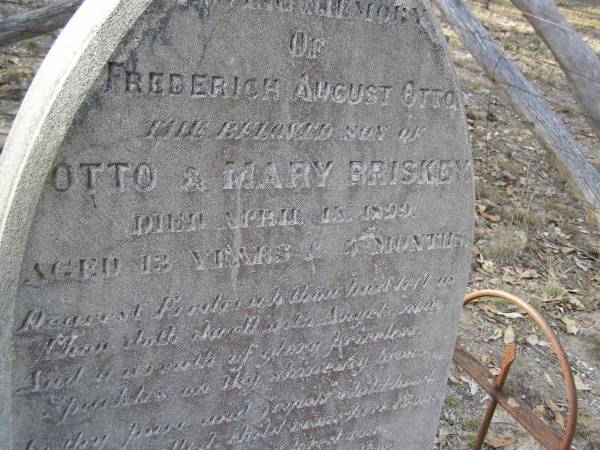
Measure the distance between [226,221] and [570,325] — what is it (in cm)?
330

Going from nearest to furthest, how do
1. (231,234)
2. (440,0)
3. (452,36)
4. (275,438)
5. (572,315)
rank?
(231,234) → (275,438) → (572,315) → (440,0) → (452,36)

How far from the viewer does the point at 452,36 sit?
10.1 m

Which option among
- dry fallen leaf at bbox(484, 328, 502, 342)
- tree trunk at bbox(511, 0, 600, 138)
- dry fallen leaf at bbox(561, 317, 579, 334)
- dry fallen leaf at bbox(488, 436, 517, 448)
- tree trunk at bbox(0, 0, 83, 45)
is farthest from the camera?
tree trunk at bbox(0, 0, 83, 45)

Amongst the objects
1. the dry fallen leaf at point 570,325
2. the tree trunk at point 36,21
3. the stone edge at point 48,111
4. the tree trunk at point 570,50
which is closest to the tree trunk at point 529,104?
the tree trunk at point 570,50

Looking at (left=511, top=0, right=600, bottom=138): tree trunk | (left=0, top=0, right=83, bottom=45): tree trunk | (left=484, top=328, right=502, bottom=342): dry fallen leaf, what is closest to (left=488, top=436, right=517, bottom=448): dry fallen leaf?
(left=484, top=328, right=502, bottom=342): dry fallen leaf

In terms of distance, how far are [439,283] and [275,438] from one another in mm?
874

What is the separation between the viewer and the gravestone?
62.6 inches

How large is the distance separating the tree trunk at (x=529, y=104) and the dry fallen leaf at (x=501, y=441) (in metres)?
2.39

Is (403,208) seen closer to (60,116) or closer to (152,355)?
(152,355)

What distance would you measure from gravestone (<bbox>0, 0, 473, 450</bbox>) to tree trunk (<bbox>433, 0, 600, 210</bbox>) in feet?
9.90

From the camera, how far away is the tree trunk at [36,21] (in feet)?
14.7

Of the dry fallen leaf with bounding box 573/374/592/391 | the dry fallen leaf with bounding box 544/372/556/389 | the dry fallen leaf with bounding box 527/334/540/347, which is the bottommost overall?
the dry fallen leaf with bounding box 544/372/556/389

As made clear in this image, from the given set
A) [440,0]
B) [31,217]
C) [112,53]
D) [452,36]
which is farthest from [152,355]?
[452,36]

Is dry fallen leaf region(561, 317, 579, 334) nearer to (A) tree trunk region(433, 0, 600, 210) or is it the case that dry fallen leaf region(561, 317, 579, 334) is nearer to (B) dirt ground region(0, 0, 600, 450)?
(B) dirt ground region(0, 0, 600, 450)
